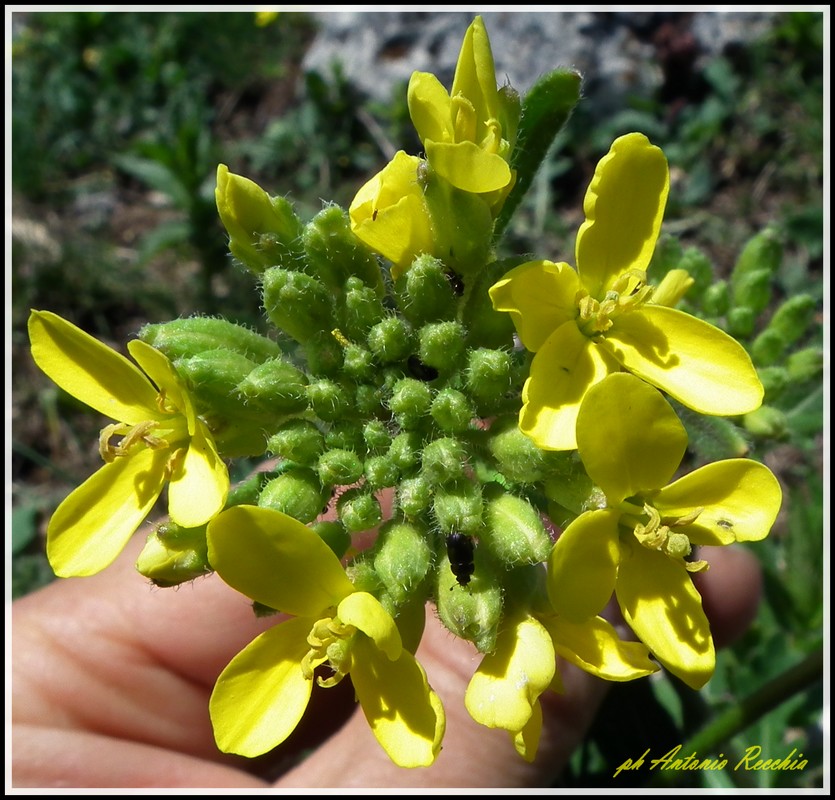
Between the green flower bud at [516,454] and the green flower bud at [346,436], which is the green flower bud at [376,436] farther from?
the green flower bud at [516,454]

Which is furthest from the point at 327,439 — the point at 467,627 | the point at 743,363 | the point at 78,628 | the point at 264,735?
the point at 78,628

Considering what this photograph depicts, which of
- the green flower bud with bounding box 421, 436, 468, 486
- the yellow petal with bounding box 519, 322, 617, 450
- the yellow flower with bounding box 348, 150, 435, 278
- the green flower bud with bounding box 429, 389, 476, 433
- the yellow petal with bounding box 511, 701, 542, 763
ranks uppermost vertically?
the yellow flower with bounding box 348, 150, 435, 278

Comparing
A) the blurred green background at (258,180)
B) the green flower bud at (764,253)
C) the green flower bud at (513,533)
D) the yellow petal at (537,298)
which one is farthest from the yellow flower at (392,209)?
the blurred green background at (258,180)

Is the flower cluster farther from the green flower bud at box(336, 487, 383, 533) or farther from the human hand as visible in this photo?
the human hand

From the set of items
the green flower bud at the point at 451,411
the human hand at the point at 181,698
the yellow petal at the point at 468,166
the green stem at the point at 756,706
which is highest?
the yellow petal at the point at 468,166

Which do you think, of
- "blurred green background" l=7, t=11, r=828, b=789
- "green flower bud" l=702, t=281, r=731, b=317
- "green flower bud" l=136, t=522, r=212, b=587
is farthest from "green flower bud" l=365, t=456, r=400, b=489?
"blurred green background" l=7, t=11, r=828, b=789

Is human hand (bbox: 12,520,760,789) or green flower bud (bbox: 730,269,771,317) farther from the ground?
green flower bud (bbox: 730,269,771,317)

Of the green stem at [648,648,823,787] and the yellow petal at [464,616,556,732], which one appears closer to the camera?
the yellow petal at [464,616,556,732]
